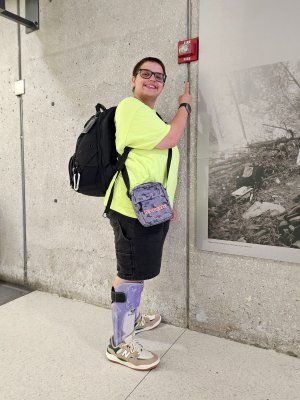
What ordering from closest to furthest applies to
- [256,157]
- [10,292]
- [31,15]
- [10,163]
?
1. [256,157]
2. [31,15]
3. [10,292]
4. [10,163]

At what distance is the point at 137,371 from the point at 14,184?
188 cm

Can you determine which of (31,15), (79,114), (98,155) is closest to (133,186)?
(98,155)

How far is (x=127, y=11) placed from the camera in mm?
1988

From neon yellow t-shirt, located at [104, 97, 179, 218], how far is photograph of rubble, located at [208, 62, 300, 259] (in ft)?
1.19

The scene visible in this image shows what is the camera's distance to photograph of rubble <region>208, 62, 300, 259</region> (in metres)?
1.57

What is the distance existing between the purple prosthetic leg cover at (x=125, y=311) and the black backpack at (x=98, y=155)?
0.55 m

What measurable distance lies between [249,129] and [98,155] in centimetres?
82

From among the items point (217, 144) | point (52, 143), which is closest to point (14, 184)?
point (52, 143)

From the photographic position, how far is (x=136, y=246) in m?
1.48

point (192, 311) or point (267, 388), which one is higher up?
point (192, 311)

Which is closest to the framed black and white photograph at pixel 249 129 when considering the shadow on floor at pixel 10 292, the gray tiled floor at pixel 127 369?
the gray tiled floor at pixel 127 369

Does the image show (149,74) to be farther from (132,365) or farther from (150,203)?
(132,365)

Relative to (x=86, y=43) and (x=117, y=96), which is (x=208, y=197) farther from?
(x=86, y=43)

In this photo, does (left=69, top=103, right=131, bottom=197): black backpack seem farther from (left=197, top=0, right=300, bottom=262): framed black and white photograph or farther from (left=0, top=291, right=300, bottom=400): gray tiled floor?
(left=0, top=291, right=300, bottom=400): gray tiled floor
